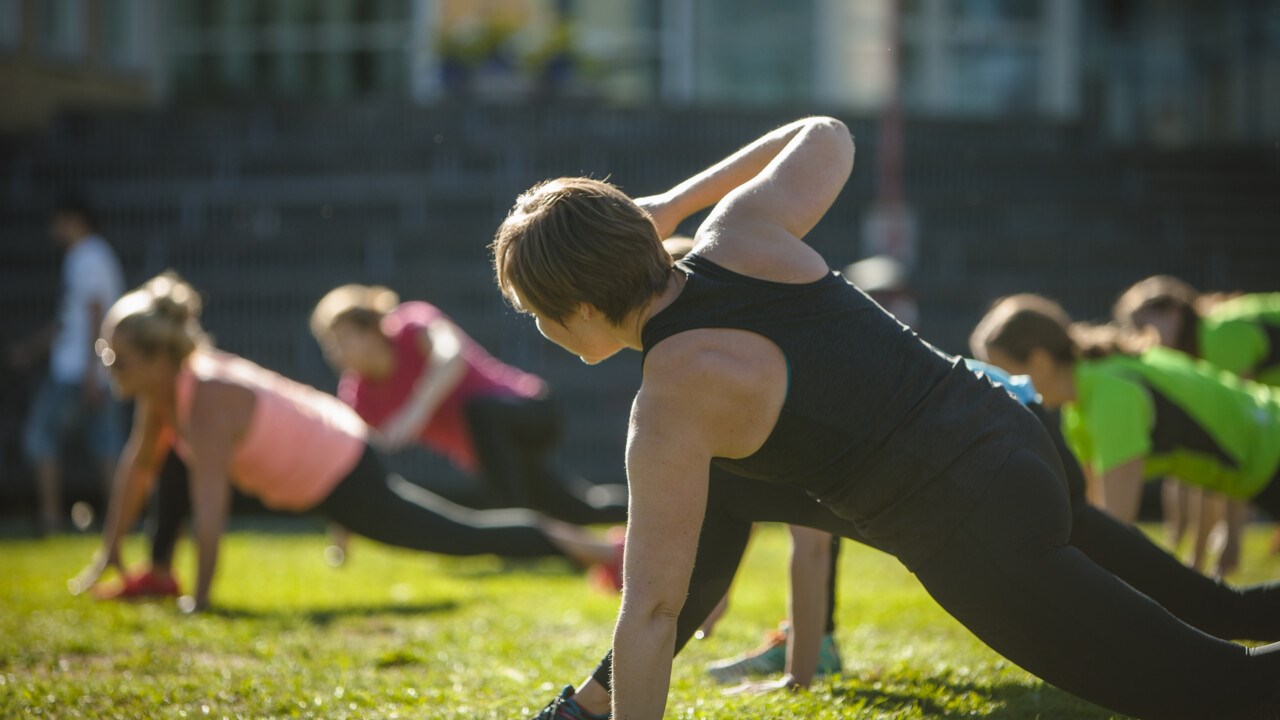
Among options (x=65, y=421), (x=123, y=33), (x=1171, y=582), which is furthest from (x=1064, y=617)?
(x=123, y=33)

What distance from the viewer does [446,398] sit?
8672mm

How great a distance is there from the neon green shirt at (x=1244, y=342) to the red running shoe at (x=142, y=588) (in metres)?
5.66

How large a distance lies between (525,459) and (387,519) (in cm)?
213

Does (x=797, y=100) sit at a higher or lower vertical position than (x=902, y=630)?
higher

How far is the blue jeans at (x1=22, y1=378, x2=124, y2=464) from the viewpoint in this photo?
10.8m

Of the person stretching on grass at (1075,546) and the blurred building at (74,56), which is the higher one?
the blurred building at (74,56)

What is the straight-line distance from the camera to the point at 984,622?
3197 millimetres

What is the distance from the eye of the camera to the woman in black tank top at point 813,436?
2957 millimetres

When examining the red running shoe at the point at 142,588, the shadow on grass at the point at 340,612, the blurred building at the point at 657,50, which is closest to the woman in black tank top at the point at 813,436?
the shadow on grass at the point at 340,612

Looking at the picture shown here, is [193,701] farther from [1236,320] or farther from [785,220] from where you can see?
[1236,320]

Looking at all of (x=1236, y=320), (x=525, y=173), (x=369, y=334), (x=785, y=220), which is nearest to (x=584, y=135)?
(x=525, y=173)

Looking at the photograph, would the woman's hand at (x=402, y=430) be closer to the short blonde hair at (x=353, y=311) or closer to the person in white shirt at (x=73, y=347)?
the short blonde hair at (x=353, y=311)

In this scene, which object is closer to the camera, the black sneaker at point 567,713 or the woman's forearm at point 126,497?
the black sneaker at point 567,713

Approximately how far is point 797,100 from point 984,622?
61.6 ft
